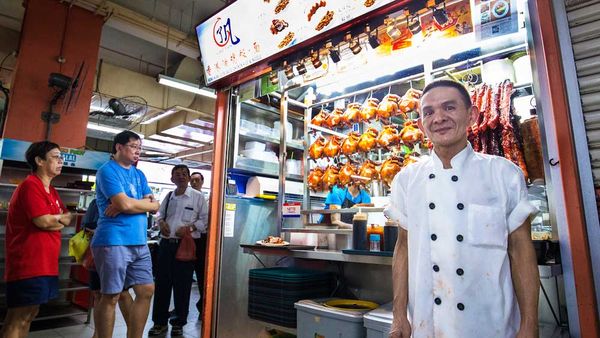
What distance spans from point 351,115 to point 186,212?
8.84 ft

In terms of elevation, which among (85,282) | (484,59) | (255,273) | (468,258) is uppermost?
(484,59)

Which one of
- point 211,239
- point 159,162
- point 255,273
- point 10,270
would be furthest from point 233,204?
point 159,162

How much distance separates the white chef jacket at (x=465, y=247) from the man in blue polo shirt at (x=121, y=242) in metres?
2.37

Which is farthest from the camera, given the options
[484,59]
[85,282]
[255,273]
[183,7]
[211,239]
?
[183,7]

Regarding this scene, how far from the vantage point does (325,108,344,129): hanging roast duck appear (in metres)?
3.75

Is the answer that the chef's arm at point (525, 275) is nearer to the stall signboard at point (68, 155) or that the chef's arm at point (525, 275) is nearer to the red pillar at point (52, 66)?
the stall signboard at point (68, 155)

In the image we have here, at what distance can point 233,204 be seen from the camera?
3670mm

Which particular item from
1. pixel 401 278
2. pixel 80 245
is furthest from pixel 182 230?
pixel 401 278

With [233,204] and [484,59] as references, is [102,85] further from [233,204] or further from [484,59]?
[484,59]

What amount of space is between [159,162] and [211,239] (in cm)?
1103

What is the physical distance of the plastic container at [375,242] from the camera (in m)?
2.38

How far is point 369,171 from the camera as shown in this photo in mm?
3480

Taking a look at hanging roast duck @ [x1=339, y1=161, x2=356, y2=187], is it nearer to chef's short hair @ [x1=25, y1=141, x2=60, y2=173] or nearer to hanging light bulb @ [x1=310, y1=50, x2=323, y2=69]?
hanging light bulb @ [x1=310, y1=50, x2=323, y2=69]

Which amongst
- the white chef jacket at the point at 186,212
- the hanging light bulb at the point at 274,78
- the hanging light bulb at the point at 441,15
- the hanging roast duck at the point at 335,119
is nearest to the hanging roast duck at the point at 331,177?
the hanging roast duck at the point at 335,119
